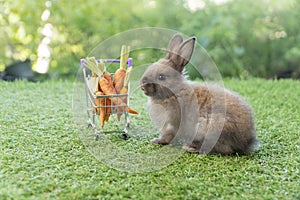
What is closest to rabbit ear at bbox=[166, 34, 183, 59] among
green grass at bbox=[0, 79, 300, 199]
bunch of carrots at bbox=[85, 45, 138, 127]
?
bunch of carrots at bbox=[85, 45, 138, 127]

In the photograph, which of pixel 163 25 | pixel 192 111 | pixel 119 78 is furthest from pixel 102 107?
pixel 163 25

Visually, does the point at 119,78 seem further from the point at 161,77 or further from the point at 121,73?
the point at 161,77

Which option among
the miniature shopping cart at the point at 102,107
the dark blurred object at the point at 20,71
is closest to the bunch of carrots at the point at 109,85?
the miniature shopping cart at the point at 102,107

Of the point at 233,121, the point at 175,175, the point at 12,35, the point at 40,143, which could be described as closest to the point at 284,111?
the point at 233,121

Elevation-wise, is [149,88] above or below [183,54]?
below

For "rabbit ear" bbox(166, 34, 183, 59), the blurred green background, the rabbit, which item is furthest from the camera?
the blurred green background

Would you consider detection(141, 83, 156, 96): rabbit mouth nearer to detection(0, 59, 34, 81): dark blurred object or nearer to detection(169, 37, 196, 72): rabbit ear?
detection(169, 37, 196, 72): rabbit ear

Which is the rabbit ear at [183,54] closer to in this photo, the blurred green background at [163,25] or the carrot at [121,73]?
the carrot at [121,73]
